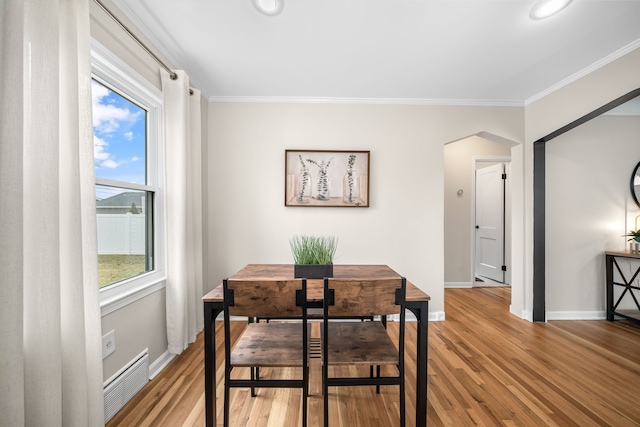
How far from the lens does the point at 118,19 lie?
1748mm

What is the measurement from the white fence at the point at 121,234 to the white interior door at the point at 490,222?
5163 mm

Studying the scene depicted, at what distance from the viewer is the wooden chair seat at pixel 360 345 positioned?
1.51m

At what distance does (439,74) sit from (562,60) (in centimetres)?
102

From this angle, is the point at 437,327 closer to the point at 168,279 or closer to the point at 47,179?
the point at 168,279

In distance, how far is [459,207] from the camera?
15.5ft

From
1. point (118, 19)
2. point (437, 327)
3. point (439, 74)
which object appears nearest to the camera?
point (118, 19)

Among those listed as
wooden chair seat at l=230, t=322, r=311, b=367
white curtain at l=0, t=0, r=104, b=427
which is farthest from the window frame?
wooden chair seat at l=230, t=322, r=311, b=367

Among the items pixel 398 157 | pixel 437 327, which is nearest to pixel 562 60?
pixel 398 157

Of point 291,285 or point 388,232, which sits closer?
point 291,285

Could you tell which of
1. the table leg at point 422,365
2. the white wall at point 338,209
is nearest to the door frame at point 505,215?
the white wall at point 338,209

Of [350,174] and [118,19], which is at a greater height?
[118,19]

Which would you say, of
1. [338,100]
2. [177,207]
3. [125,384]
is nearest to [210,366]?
[125,384]

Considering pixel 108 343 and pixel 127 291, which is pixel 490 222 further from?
pixel 108 343

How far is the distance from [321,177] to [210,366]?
7.44 ft
